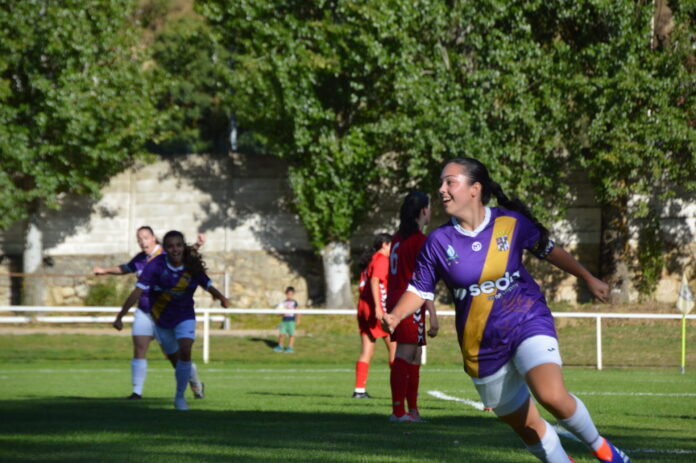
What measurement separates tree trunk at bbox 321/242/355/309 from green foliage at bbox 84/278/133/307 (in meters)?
5.70

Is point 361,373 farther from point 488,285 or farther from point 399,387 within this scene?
point 488,285

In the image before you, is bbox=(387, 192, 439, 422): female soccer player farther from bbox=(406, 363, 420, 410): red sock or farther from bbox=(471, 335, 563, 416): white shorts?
bbox=(471, 335, 563, 416): white shorts

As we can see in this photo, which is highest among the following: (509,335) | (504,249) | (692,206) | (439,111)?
(439,111)

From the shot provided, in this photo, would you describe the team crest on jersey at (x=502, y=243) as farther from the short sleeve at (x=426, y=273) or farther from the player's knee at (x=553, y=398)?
the player's knee at (x=553, y=398)

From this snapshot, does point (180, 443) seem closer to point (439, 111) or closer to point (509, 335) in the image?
point (509, 335)

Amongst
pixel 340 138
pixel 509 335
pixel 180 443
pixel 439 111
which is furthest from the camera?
pixel 340 138

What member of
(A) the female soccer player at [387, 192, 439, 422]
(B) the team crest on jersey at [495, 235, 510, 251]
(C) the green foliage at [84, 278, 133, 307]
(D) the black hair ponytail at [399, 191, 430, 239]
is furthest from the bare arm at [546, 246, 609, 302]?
(C) the green foliage at [84, 278, 133, 307]

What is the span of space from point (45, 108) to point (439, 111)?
11.3m

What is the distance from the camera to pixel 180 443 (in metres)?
8.55

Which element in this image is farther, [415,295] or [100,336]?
[100,336]

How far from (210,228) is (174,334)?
20696 mm

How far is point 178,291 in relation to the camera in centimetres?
1275

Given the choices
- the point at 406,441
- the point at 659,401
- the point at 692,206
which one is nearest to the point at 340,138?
the point at 692,206

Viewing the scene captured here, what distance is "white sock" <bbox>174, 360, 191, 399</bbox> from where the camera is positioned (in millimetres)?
12523
